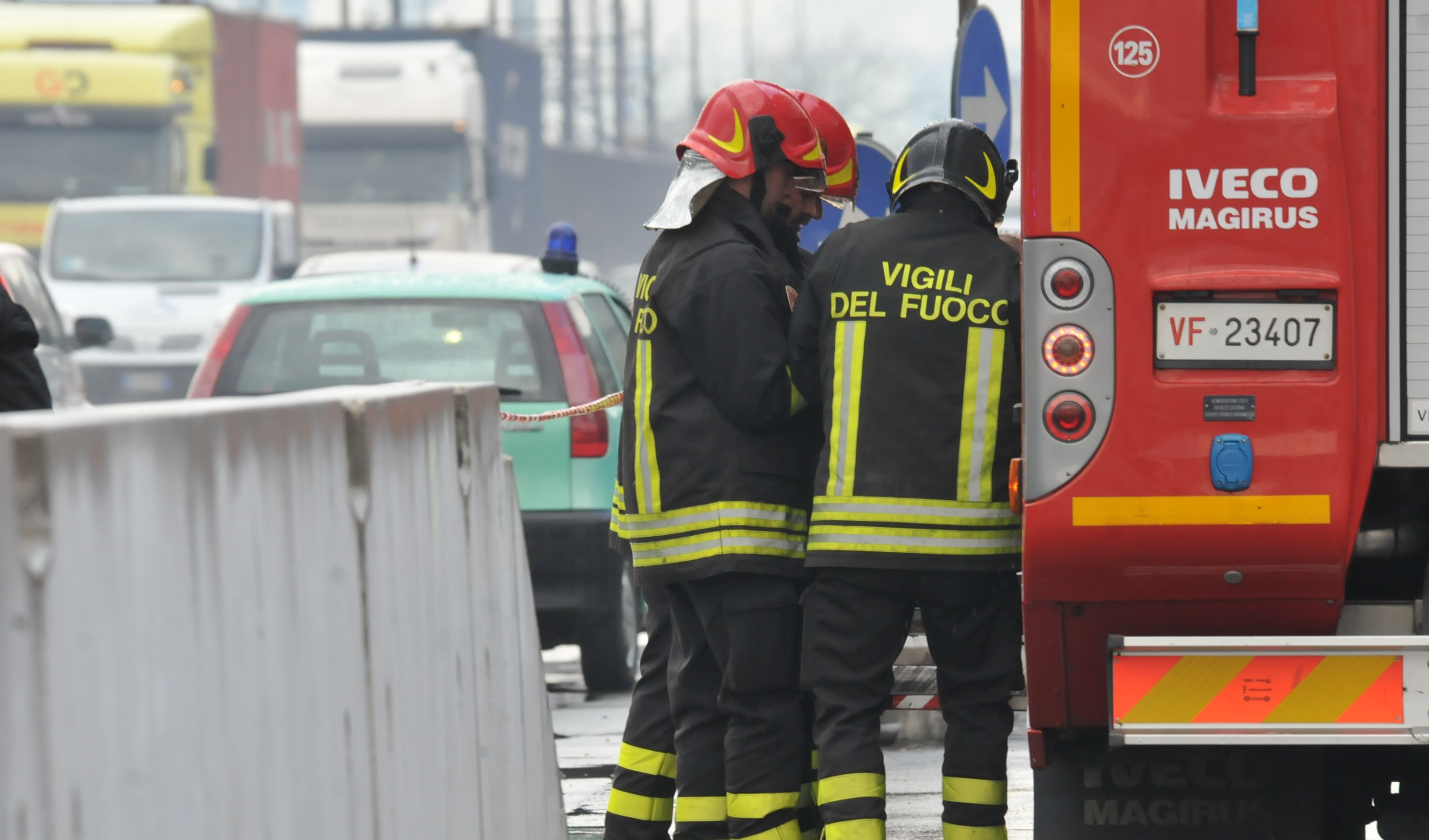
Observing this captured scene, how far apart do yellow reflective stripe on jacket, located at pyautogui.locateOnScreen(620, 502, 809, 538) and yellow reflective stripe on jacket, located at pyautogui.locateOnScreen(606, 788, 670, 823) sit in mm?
690

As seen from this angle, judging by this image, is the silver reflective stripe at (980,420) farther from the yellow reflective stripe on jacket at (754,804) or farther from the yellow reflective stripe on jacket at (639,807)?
the yellow reflective stripe on jacket at (639,807)

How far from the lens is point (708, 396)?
4.90 meters

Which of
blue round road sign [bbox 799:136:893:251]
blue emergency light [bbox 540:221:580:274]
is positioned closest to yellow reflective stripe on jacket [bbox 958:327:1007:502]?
blue round road sign [bbox 799:136:893:251]

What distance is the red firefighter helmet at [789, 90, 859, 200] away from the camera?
17.2 feet

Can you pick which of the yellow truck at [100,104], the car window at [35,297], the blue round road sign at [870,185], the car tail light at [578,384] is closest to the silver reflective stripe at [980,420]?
the car tail light at [578,384]

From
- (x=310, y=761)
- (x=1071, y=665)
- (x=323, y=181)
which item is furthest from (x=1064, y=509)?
(x=323, y=181)

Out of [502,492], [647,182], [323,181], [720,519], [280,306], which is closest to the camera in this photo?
[502,492]

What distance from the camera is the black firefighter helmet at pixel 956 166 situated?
4.76 m

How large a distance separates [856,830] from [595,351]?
4269 mm

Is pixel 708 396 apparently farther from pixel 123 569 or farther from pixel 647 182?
pixel 647 182

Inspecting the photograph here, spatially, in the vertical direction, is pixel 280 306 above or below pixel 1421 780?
above

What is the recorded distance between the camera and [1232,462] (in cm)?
407

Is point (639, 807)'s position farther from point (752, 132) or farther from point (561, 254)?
point (561, 254)

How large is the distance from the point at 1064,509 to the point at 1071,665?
0.38 m
